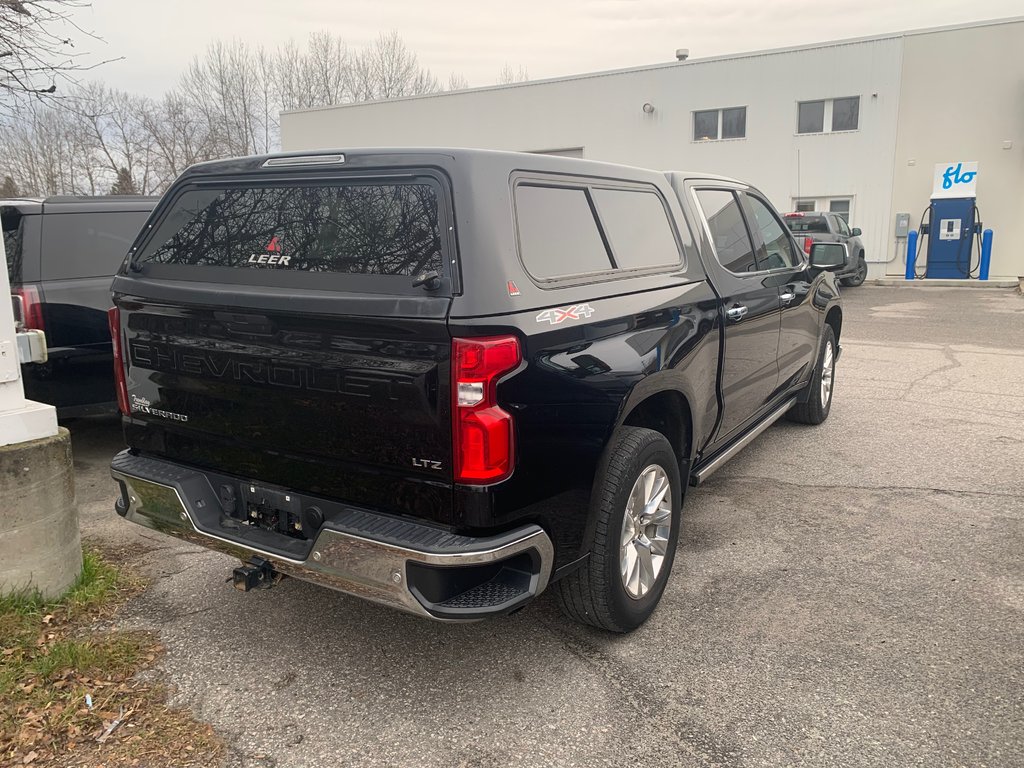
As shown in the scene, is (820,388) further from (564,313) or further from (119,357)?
(119,357)

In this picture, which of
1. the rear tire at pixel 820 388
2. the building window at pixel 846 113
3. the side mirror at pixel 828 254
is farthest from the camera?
the building window at pixel 846 113

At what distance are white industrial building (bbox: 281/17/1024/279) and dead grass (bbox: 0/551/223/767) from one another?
71.5 feet

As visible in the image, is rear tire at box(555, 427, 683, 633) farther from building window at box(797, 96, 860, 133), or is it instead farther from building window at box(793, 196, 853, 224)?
building window at box(797, 96, 860, 133)

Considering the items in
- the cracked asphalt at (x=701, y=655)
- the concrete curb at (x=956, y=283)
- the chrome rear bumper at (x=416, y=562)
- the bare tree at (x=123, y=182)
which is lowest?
the cracked asphalt at (x=701, y=655)

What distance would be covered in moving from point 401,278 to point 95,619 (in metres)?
2.20

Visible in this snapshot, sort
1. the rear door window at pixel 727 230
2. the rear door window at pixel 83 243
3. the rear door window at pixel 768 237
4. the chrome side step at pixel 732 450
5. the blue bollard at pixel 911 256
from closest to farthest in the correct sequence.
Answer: the chrome side step at pixel 732 450 < the rear door window at pixel 727 230 < the rear door window at pixel 768 237 < the rear door window at pixel 83 243 < the blue bollard at pixel 911 256

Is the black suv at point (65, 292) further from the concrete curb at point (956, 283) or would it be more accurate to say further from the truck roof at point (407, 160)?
the concrete curb at point (956, 283)

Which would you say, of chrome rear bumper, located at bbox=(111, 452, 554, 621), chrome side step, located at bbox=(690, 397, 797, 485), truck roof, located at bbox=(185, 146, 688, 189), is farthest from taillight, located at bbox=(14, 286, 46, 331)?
chrome side step, located at bbox=(690, 397, 797, 485)

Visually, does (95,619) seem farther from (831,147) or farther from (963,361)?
(831,147)

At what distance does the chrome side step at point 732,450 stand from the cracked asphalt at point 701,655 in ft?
1.26

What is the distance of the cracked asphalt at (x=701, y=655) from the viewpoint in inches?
102

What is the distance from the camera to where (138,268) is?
323 centimetres

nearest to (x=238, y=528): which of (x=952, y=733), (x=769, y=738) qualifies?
(x=769, y=738)

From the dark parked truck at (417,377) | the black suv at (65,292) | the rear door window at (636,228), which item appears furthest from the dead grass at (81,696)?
the rear door window at (636,228)
